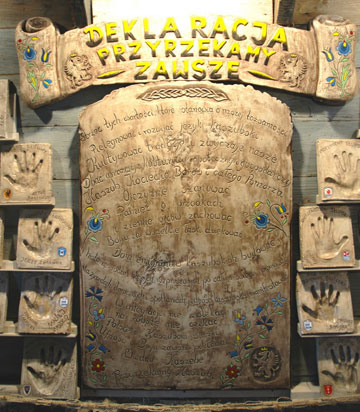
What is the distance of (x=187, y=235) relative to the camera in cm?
196

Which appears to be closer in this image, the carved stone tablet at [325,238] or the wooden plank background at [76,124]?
the carved stone tablet at [325,238]

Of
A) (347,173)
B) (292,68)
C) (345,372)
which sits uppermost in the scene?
(292,68)

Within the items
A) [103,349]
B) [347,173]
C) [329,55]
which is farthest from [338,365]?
[329,55]

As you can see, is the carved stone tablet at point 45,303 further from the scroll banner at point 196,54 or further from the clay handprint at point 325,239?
the clay handprint at point 325,239

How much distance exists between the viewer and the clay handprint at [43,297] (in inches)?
79.4

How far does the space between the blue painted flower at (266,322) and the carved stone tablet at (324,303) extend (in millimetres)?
125

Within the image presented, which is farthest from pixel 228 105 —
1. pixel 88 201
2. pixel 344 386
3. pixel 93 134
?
pixel 344 386

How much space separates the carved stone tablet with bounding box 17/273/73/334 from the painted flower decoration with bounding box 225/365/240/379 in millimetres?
698

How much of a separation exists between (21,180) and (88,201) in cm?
31

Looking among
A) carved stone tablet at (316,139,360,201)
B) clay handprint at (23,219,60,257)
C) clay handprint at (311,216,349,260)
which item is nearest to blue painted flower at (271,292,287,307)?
clay handprint at (311,216,349,260)

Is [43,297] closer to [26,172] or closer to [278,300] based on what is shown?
[26,172]

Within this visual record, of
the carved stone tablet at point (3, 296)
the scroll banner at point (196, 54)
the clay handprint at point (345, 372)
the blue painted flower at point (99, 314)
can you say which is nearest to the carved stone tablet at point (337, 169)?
the scroll banner at point (196, 54)

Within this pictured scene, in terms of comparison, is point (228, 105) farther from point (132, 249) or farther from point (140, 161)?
point (132, 249)

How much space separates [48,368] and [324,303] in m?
1.22
